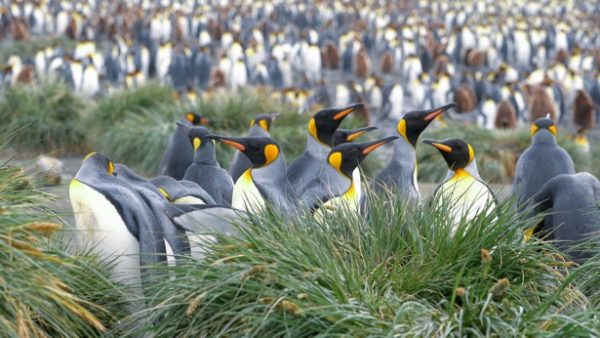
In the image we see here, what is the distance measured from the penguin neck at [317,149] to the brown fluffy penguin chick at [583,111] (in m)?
12.3

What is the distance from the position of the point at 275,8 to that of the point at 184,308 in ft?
108

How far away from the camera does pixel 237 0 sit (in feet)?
132

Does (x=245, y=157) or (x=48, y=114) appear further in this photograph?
(x=48, y=114)

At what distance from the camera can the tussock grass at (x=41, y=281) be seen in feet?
10.7

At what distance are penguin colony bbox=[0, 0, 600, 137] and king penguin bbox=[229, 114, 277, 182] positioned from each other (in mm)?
5934

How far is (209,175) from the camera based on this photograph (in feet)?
21.4

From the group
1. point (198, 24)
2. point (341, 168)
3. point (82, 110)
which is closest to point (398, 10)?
point (198, 24)

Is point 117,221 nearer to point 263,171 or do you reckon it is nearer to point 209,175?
point 263,171

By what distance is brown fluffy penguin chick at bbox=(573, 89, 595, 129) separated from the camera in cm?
1769

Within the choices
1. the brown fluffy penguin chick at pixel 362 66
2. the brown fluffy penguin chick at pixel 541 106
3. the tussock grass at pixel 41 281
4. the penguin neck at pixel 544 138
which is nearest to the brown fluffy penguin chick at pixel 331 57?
the brown fluffy penguin chick at pixel 362 66

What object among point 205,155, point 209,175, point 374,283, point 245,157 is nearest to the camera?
point 374,283

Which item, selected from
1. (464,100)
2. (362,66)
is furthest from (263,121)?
(362,66)

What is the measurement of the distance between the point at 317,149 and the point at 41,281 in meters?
3.16

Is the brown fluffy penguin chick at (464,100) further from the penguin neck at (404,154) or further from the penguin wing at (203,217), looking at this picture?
the penguin wing at (203,217)
